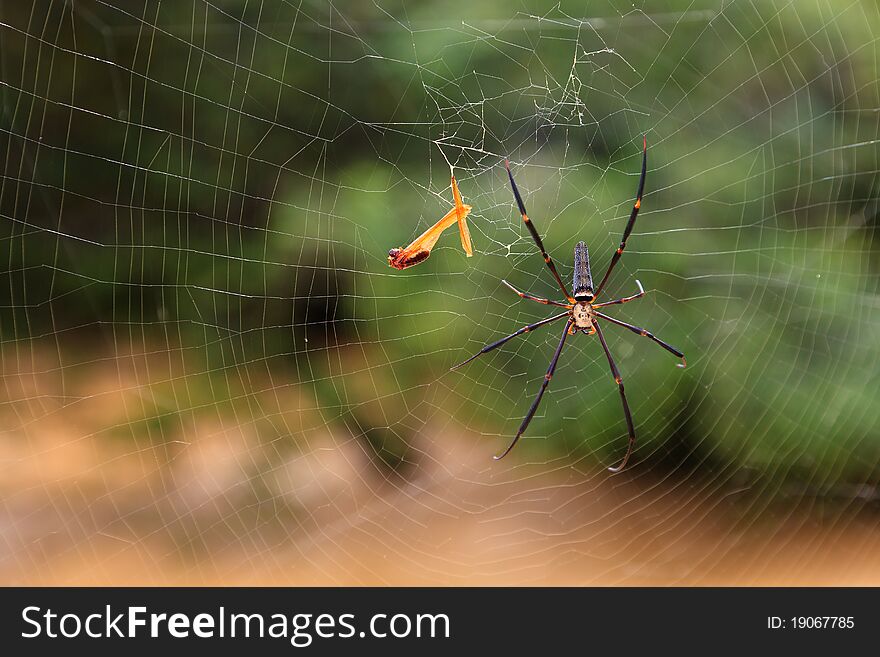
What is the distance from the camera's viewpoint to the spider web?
2945mm

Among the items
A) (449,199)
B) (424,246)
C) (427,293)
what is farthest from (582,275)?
(427,293)

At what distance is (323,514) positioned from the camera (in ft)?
13.2

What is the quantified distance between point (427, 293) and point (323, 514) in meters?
1.59

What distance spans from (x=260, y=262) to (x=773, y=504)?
3.24m

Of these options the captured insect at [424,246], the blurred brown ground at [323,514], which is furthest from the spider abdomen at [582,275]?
the blurred brown ground at [323,514]

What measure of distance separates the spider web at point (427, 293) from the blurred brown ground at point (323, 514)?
19 millimetres

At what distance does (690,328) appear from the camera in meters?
3.60

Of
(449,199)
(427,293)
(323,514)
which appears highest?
(449,199)

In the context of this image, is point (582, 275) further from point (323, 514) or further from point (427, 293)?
point (323, 514)

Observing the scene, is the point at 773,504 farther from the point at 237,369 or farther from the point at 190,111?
the point at 190,111

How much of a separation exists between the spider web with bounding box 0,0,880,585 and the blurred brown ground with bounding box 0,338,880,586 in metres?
0.02

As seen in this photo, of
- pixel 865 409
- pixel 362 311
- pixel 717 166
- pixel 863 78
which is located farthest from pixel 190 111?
pixel 865 409

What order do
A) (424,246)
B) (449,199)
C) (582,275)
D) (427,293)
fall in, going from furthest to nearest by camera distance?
1. (427,293)
2. (449,199)
3. (582,275)
4. (424,246)

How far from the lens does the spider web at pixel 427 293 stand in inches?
116
